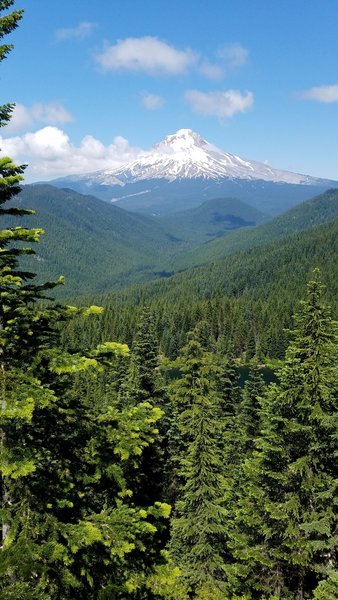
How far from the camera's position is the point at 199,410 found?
2691 cm

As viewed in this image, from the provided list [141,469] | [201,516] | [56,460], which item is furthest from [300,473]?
[141,469]

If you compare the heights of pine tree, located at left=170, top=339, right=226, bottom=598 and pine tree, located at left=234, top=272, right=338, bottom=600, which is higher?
pine tree, located at left=234, top=272, right=338, bottom=600

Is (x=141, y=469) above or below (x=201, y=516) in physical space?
above

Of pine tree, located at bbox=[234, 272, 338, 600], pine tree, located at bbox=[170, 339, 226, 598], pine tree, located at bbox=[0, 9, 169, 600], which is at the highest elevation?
pine tree, located at bbox=[0, 9, 169, 600]

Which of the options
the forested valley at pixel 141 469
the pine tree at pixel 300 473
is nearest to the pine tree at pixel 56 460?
the forested valley at pixel 141 469

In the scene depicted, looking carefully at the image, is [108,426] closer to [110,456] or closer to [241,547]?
[110,456]

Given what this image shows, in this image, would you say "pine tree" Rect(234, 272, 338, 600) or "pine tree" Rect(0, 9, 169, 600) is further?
"pine tree" Rect(234, 272, 338, 600)

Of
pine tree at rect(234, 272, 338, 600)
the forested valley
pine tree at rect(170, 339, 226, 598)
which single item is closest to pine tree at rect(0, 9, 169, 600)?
the forested valley

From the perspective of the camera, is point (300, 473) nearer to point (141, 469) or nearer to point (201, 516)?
point (201, 516)

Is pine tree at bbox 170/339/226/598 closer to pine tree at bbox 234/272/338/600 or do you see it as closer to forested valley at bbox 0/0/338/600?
forested valley at bbox 0/0/338/600

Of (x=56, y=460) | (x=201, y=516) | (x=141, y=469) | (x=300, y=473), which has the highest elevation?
(x=56, y=460)

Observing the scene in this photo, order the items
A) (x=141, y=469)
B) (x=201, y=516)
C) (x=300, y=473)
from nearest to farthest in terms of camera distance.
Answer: (x=300, y=473)
(x=201, y=516)
(x=141, y=469)

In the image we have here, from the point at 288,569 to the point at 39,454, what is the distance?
15.1m

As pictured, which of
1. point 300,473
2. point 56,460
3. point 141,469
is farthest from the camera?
point 141,469
